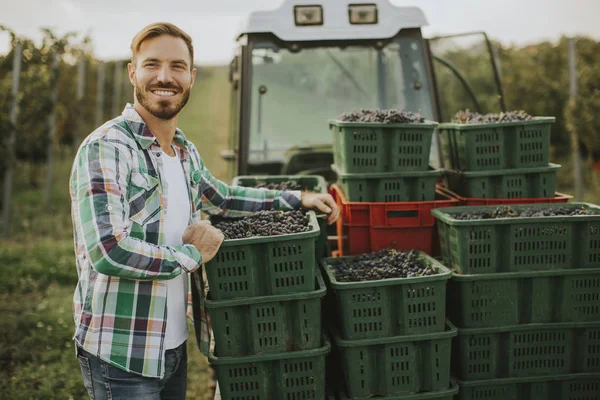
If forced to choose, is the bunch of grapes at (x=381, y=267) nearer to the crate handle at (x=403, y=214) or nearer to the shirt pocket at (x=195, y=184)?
the crate handle at (x=403, y=214)

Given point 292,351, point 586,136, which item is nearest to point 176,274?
point 292,351

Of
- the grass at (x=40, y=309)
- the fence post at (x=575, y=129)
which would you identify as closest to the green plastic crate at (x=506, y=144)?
the grass at (x=40, y=309)

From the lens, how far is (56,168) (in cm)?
1540

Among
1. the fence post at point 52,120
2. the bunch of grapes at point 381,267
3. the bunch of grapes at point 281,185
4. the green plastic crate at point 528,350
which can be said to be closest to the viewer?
the bunch of grapes at point 381,267

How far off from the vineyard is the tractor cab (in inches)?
51.3

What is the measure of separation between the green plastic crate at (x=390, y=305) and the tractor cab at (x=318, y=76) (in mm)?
1783

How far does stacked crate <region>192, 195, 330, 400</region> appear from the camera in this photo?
263 centimetres

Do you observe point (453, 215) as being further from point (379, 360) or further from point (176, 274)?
point (176, 274)

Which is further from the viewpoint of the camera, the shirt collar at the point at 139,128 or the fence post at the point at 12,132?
the fence post at the point at 12,132

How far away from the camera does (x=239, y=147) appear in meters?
4.50

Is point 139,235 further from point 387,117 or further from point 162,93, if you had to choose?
point 387,117

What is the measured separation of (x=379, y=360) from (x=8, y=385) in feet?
9.39

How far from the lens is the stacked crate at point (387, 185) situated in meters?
3.35

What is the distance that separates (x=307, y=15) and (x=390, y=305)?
2390mm
